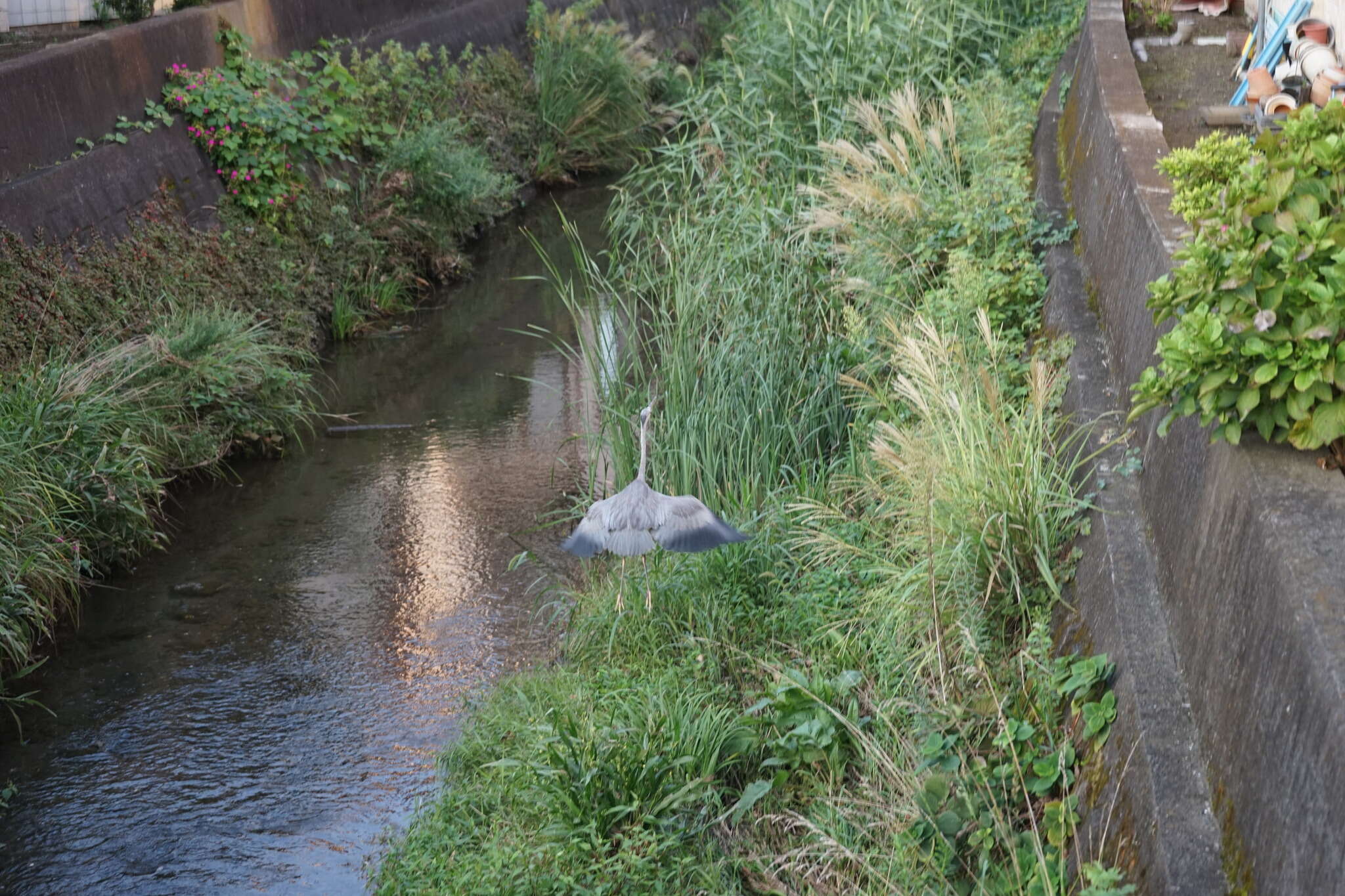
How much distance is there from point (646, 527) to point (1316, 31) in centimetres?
376

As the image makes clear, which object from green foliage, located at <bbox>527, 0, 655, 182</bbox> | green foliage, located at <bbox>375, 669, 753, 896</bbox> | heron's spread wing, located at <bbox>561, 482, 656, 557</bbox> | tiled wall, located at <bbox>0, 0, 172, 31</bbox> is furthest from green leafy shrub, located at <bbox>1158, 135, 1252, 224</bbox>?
green foliage, located at <bbox>527, 0, 655, 182</bbox>

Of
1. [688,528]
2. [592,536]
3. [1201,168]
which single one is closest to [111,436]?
[592,536]

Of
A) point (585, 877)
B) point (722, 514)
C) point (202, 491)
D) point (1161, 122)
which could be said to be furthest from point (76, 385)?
point (1161, 122)

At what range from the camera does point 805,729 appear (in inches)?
143

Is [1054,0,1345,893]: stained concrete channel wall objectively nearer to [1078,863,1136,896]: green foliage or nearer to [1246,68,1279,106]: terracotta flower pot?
[1078,863,1136,896]: green foliage

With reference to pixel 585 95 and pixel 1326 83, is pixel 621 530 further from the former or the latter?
pixel 585 95

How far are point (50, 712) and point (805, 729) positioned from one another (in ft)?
10.3

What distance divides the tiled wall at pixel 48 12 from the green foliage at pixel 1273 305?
9.54 m

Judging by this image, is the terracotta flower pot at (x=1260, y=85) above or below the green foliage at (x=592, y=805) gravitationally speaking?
above

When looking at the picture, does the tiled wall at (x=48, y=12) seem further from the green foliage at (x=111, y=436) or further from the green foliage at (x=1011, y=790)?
the green foliage at (x=1011, y=790)

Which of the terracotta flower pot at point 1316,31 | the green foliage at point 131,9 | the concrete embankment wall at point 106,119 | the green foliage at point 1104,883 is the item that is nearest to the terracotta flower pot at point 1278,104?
the terracotta flower pot at point 1316,31

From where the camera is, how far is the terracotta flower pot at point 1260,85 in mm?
5445

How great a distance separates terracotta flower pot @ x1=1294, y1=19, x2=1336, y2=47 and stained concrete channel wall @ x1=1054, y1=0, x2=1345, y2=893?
246cm

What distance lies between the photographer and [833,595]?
438cm
